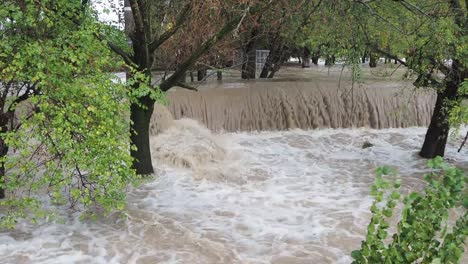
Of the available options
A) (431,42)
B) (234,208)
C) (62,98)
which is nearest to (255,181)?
(234,208)

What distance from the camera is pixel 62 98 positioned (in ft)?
15.2

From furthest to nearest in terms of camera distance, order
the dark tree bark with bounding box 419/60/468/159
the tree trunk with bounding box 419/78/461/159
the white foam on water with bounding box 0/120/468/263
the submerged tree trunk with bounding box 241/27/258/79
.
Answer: the submerged tree trunk with bounding box 241/27/258/79 → the tree trunk with bounding box 419/78/461/159 → the dark tree bark with bounding box 419/60/468/159 → the white foam on water with bounding box 0/120/468/263

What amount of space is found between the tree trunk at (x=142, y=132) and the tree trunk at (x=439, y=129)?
5.37m

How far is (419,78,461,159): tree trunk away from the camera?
9.15 meters

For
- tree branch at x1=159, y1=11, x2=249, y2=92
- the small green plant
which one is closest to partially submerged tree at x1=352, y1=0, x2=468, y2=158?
tree branch at x1=159, y1=11, x2=249, y2=92

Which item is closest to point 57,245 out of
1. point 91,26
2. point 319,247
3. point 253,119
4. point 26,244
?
point 26,244

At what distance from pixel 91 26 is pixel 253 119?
8209mm

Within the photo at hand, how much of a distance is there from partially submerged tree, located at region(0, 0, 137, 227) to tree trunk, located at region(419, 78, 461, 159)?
254 inches

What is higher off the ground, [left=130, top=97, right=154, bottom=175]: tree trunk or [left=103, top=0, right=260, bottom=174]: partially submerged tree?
[left=103, top=0, right=260, bottom=174]: partially submerged tree

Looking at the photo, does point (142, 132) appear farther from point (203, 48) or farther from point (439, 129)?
point (439, 129)

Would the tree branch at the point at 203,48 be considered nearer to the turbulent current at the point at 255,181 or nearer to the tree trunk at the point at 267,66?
the turbulent current at the point at 255,181

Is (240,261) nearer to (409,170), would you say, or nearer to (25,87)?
(25,87)

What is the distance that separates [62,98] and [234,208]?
3.38 meters

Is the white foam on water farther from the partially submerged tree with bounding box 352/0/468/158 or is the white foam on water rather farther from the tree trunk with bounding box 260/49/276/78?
the tree trunk with bounding box 260/49/276/78
